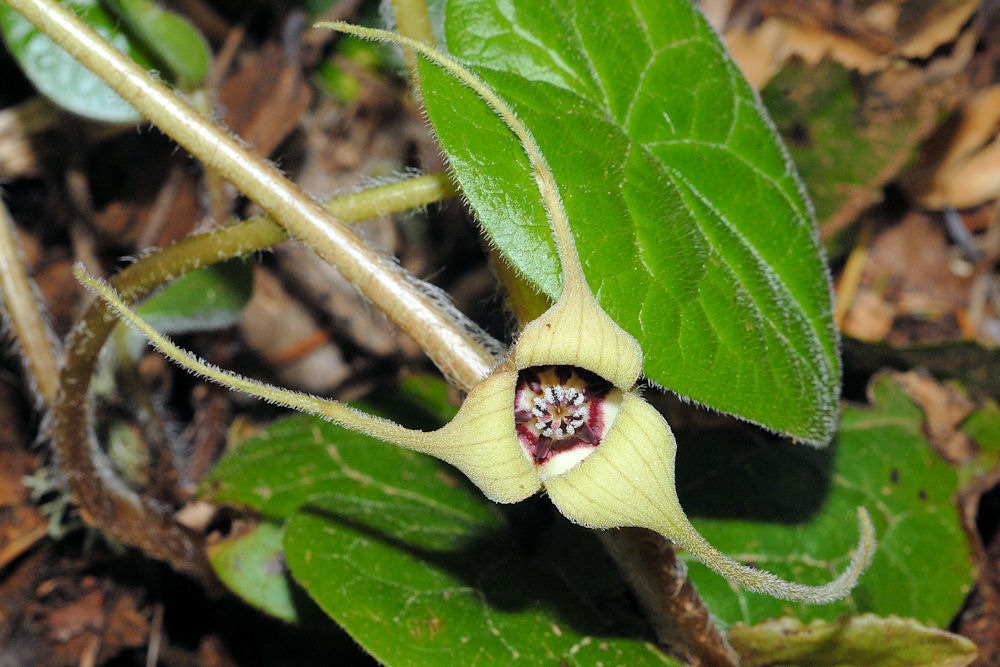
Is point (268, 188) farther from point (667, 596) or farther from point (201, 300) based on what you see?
point (667, 596)

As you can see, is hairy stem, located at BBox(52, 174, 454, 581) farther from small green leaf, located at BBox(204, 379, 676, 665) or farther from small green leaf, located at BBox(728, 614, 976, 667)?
small green leaf, located at BBox(728, 614, 976, 667)

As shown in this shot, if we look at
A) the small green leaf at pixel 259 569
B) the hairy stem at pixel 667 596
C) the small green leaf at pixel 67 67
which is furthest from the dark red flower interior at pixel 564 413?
the small green leaf at pixel 67 67

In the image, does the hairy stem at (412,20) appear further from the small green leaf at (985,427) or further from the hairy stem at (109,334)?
the small green leaf at (985,427)

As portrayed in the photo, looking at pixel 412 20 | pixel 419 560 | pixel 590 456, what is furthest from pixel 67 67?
pixel 590 456

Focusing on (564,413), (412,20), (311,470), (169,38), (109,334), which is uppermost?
(412,20)

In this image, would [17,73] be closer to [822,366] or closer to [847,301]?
[822,366]

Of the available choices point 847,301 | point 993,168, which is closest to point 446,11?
point 847,301
